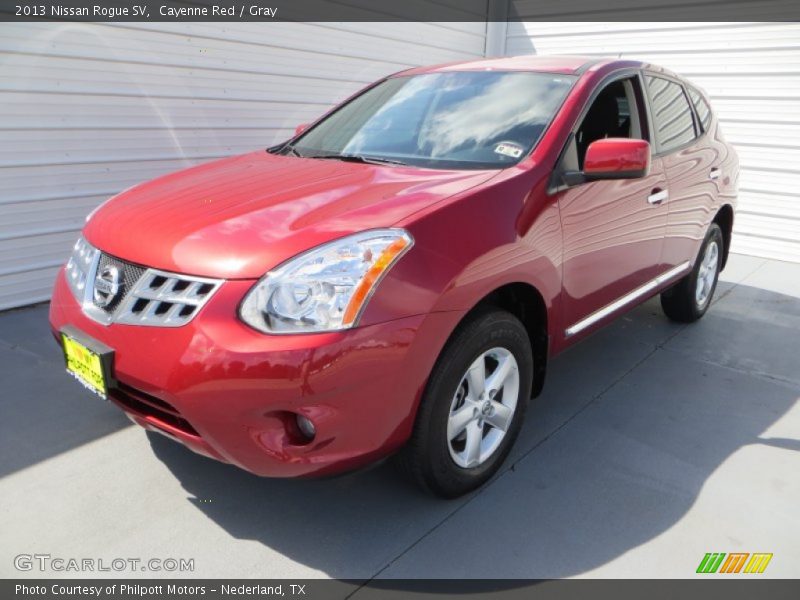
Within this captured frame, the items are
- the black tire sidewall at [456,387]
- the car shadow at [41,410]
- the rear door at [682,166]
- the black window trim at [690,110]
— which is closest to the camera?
the black tire sidewall at [456,387]

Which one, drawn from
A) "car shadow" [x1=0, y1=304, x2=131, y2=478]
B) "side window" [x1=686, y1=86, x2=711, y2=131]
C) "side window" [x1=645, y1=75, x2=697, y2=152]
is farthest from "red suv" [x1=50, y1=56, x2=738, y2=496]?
"side window" [x1=686, y1=86, x2=711, y2=131]

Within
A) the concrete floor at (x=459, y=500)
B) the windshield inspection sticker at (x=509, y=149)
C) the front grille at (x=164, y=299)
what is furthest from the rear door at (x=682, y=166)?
the front grille at (x=164, y=299)

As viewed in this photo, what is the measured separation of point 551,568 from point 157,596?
125 centimetres

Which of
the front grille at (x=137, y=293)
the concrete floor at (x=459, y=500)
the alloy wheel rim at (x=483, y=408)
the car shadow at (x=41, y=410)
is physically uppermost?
the front grille at (x=137, y=293)

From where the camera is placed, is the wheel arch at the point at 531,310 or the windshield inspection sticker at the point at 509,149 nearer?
the wheel arch at the point at 531,310

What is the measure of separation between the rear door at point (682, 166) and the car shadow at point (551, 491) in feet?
2.54

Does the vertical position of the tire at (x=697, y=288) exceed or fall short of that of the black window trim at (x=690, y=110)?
it falls short

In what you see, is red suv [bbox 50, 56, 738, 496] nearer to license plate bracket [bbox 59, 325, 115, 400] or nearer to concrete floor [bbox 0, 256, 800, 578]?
license plate bracket [bbox 59, 325, 115, 400]

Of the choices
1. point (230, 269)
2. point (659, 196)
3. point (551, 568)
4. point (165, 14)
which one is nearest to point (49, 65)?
point (165, 14)

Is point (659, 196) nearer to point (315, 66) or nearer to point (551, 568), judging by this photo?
point (551, 568)

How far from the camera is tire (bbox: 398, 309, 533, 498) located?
215 cm

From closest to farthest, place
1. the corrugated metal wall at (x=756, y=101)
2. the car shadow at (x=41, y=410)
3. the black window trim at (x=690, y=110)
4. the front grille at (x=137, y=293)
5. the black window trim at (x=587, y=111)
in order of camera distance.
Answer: the front grille at (x=137, y=293), the black window trim at (x=587, y=111), the car shadow at (x=41, y=410), the black window trim at (x=690, y=110), the corrugated metal wall at (x=756, y=101)

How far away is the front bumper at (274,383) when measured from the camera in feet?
5.97

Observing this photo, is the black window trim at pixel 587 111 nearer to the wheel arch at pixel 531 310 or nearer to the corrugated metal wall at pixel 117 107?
the wheel arch at pixel 531 310
